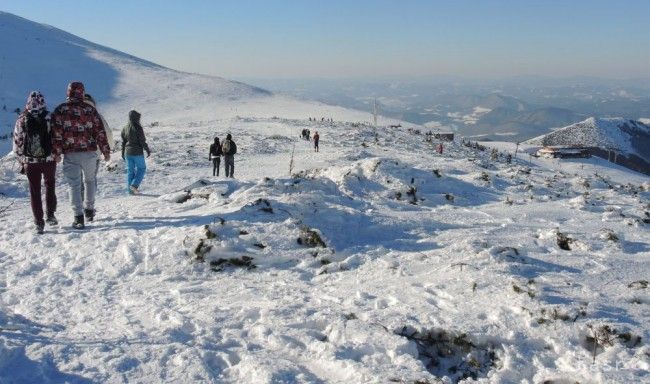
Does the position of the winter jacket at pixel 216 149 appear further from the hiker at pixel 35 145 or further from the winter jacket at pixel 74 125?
the hiker at pixel 35 145

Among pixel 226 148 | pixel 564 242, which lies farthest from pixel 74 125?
pixel 226 148

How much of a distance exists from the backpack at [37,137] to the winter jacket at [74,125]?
0.30ft

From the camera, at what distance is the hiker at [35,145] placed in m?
7.59

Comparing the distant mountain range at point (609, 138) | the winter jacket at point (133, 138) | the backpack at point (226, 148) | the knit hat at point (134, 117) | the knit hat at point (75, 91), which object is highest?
the knit hat at point (75, 91)

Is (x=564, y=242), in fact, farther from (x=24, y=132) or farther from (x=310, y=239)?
A: (x=24, y=132)

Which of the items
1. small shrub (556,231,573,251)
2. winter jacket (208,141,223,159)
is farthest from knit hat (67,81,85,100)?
winter jacket (208,141,223,159)

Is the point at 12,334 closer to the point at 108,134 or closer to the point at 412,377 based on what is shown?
the point at 412,377

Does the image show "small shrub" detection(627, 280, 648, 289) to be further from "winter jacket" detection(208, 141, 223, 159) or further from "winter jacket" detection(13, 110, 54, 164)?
"winter jacket" detection(208, 141, 223, 159)

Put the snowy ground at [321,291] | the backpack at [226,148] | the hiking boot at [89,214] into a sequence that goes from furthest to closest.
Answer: the backpack at [226,148] → the hiking boot at [89,214] → the snowy ground at [321,291]

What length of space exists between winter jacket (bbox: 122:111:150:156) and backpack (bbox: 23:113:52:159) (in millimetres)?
3410

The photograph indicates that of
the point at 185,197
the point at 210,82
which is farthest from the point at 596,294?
the point at 210,82

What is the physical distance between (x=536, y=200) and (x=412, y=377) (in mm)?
8584

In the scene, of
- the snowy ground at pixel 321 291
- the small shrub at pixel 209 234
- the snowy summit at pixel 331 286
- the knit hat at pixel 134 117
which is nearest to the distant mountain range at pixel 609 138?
the snowy summit at pixel 331 286

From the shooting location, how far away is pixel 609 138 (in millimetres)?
110312
